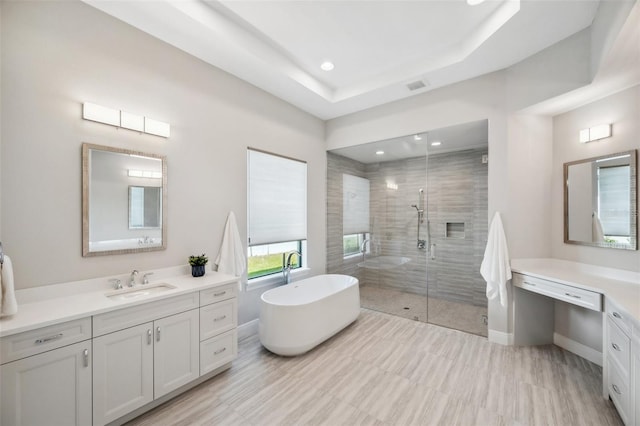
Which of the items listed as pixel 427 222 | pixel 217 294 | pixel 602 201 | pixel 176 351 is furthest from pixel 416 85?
pixel 176 351

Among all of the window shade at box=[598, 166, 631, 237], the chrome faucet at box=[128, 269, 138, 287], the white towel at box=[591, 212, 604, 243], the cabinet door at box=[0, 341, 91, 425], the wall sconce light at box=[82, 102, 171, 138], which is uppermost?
the wall sconce light at box=[82, 102, 171, 138]

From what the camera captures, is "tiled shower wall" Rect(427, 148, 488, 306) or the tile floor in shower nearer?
the tile floor in shower

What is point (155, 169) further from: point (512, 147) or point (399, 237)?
point (512, 147)

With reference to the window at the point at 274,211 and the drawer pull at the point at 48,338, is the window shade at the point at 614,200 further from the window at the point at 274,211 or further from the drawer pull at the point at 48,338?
the drawer pull at the point at 48,338

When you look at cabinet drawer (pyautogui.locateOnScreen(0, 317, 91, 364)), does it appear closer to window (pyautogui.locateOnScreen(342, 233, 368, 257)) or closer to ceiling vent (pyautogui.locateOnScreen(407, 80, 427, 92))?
window (pyautogui.locateOnScreen(342, 233, 368, 257))

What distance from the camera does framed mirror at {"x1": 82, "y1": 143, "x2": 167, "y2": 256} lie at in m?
2.07

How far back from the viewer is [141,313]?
73.9 inches

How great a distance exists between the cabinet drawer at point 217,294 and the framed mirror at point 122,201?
2.23 ft

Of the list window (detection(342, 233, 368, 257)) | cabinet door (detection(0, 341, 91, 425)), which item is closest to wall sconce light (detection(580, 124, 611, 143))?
window (detection(342, 233, 368, 257))

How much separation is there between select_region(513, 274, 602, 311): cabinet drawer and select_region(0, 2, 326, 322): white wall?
10.4 feet

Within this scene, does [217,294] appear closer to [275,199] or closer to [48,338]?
[48,338]

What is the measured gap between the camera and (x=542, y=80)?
265 centimetres

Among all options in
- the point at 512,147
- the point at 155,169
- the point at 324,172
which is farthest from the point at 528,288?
the point at 155,169

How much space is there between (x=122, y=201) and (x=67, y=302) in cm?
84
